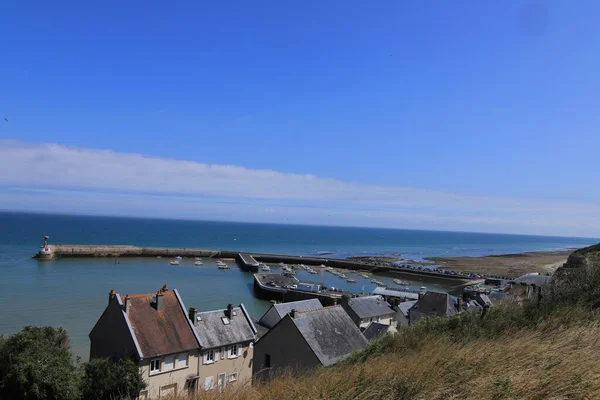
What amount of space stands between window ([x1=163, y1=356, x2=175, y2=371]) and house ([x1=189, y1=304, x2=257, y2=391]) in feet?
4.61

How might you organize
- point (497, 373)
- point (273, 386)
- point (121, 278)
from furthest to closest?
point (121, 278) → point (273, 386) → point (497, 373)

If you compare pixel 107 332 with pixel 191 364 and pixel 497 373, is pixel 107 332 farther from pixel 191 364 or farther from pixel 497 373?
pixel 497 373

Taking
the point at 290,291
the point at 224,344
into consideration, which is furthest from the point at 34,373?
the point at 290,291

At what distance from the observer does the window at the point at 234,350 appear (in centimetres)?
2198

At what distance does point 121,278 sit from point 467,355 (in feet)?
201

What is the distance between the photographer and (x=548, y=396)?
466cm

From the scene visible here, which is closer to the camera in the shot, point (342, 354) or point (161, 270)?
point (342, 354)

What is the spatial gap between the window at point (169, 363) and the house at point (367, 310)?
1567 cm

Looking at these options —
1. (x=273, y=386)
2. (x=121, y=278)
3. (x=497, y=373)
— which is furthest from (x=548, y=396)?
(x=121, y=278)

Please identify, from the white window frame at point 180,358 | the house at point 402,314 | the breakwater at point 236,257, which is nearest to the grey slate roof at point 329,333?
the white window frame at point 180,358

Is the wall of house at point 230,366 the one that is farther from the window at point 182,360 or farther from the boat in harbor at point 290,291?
the boat in harbor at point 290,291

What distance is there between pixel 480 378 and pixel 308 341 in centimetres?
1515

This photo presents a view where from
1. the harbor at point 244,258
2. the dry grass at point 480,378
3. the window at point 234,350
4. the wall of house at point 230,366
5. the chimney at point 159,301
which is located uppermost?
the dry grass at point 480,378

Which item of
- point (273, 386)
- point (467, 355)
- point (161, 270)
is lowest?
point (161, 270)
